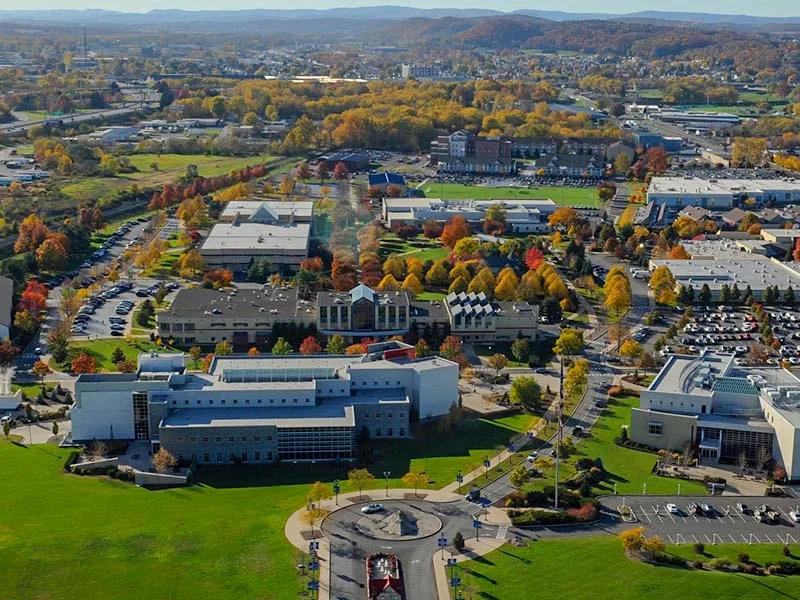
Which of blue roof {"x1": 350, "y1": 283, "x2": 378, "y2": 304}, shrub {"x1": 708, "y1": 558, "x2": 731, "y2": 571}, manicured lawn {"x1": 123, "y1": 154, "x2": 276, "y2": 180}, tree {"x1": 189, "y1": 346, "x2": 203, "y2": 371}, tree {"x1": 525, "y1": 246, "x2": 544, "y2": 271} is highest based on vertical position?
Answer: blue roof {"x1": 350, "y1": 283, "x2": 378, "y2": 304}

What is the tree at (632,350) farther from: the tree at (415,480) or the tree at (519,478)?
the tree at (415,480)

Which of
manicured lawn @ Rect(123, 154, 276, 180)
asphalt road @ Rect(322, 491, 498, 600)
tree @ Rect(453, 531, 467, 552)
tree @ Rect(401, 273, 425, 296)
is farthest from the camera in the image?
manicured lawn @ Rect(123, 154, 276, 180)

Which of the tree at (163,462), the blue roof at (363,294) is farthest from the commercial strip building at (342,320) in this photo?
the tree at (163,462)

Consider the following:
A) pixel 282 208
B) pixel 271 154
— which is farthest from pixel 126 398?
pixel 271 154

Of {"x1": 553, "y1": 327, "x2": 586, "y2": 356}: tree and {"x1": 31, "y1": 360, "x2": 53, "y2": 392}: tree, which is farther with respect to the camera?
{"x1": 553, "y1": 327, "x2": 586, "y2": 356}: tree

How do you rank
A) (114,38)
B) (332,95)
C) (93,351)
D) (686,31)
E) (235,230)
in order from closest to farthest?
1. (93,351)
2. (235,230)
3. (332,95)
4. (686,31)
5. (114,38)

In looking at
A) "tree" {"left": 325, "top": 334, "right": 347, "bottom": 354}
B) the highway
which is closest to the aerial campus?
"tree" {"left": 325, "top": 334, "right": 347, "bottom": 354}

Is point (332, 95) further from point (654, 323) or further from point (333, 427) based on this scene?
point (333, 427)

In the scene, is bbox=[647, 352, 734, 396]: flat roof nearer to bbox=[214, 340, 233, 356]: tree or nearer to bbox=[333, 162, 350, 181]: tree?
bbox=[214, 340, 233, 356]: tree
